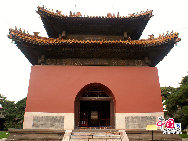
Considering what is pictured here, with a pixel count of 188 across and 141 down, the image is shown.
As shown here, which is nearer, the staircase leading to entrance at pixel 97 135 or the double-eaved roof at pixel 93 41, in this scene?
the staircase leading to entrance at pixel 97 135

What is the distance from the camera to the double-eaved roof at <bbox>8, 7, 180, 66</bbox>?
7.67 m

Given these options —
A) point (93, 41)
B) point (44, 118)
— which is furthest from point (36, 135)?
point (93, 41)

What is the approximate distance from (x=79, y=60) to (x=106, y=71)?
1.60 meters

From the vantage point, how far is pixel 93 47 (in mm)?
7891

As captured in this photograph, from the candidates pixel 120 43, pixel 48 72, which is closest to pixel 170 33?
pixel 120 43

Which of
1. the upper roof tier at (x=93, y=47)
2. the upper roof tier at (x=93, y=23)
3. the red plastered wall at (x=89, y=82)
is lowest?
the red plastered wall at (x=89, y=82)

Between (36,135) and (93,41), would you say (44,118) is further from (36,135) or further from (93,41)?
(93,41)

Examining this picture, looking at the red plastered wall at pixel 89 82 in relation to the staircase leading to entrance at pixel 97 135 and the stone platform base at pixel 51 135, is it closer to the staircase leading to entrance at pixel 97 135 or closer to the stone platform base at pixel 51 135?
the stone platform base at pixel 51 135

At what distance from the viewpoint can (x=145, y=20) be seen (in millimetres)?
9133

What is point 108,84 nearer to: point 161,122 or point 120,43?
point 120,43

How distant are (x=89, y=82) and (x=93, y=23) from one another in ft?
11.5

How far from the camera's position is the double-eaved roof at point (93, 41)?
767 centimetres

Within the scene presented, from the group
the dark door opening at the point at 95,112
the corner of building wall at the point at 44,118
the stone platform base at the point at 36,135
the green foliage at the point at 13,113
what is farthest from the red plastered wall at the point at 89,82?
the green foliage at the point at 13,113

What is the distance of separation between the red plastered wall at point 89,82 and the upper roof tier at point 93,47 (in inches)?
27.7
